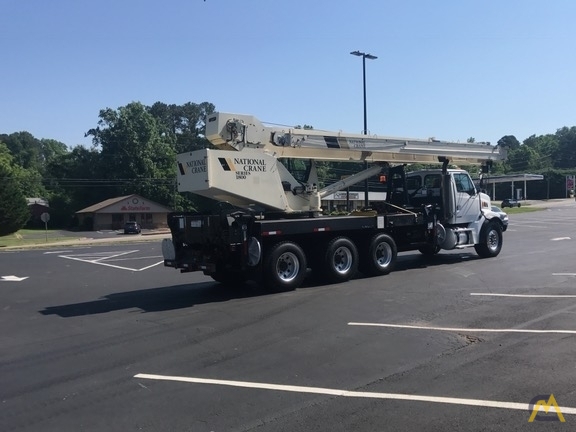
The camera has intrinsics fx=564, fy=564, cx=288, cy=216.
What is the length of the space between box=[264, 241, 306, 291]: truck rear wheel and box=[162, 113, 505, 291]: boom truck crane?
0.07 ft

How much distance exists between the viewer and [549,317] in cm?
880

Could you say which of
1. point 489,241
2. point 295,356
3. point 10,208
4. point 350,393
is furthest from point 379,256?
point 10,208

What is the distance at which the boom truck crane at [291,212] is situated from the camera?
37.9 ft

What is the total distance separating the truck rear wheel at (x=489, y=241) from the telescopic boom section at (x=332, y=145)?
7.02 feet

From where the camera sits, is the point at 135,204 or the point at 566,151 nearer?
the point at 135,204

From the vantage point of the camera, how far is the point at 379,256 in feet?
46.6

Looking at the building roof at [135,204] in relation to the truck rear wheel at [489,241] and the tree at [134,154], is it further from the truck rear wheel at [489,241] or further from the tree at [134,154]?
the truck rear wheel at [489,241]

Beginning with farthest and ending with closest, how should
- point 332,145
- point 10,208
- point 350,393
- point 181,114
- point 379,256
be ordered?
point 181,114
point 10,208
point 379,256
point 332,145
point 350,393

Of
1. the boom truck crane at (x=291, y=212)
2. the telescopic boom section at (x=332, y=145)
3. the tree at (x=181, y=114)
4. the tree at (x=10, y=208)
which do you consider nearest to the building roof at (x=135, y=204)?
the tree at (x=10, y=208)

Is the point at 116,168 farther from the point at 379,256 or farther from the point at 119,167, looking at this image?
the point at 379,256

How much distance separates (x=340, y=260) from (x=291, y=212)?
1642 millimetres

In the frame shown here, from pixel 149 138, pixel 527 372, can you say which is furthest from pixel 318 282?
pixel 149 138

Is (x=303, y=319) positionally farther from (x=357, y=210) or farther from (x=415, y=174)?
(x=415, y=174)

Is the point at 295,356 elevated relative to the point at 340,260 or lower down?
lower down
